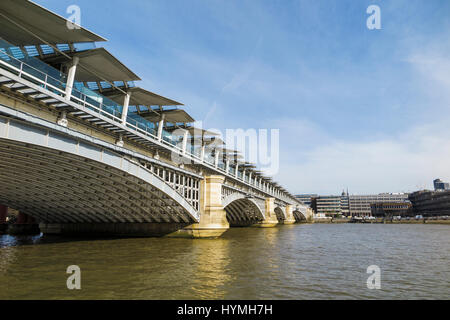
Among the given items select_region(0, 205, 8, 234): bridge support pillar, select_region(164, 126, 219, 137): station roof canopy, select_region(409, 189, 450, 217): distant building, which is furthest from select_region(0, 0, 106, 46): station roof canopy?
select_region(409, 189, 450, 217): distant building

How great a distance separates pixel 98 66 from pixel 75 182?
932 centimetres

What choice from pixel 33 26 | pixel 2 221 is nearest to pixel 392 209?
pixel 2 221

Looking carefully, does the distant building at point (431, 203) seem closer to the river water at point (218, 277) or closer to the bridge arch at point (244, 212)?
the bridge arch at point (244, 212)

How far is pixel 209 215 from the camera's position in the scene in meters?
29.9

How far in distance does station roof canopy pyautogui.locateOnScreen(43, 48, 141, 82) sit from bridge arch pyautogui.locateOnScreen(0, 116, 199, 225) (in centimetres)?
466

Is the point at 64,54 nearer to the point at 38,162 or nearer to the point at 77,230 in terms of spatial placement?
the point at 38,162

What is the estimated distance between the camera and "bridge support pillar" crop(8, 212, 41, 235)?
37406mm

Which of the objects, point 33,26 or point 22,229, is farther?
point 22,229

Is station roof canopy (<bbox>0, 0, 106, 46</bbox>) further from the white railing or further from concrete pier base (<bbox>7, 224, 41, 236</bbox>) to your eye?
concrete pier base (<bbox>7, 224, 41, 236</bbox>)

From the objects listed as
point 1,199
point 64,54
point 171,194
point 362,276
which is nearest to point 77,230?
point 1,199

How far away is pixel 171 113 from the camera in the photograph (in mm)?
25953
